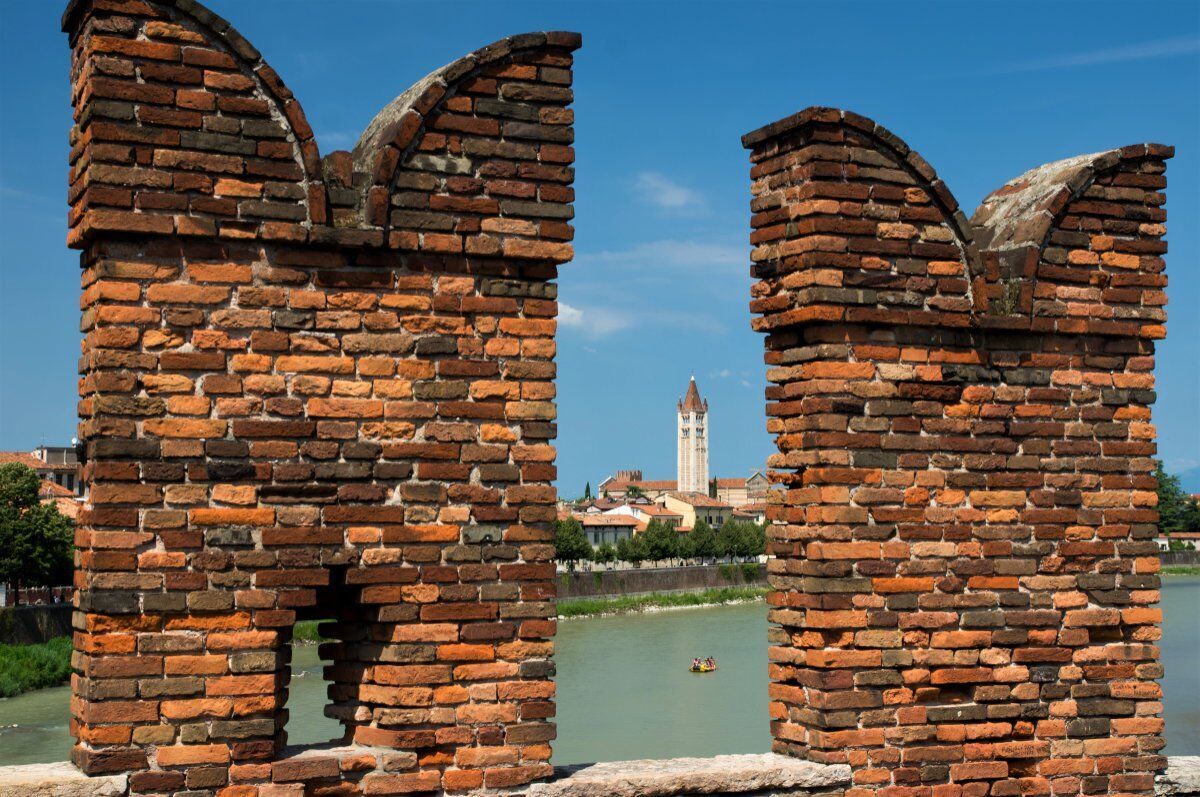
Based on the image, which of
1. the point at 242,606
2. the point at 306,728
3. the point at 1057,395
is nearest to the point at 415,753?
the point at 242,606

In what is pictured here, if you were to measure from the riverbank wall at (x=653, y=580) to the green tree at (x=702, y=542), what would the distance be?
23.5 ft

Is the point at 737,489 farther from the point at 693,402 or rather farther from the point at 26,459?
the point at 26,459

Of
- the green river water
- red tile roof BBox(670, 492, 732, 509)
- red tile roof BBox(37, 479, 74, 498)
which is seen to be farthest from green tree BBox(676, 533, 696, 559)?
red tile roof BBox(37, 479, 74, 498)

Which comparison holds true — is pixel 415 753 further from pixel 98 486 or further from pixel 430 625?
pixel 98 486

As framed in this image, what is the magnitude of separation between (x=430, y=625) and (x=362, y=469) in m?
0.66

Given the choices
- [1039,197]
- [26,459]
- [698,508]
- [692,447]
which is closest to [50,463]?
[26,459]

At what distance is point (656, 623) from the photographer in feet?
161

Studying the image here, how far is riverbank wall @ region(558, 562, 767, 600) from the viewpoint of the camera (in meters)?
53.4

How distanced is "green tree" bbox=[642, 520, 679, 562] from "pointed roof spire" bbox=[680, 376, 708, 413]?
260 feet

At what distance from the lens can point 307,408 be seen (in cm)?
514

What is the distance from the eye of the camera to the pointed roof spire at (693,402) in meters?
151

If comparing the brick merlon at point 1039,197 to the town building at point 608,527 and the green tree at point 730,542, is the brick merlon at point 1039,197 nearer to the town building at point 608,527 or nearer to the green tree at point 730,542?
the green tree at point 730,542

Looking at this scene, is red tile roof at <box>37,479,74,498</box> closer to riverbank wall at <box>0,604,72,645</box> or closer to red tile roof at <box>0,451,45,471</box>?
red tile roof at <box>0,451,45,471</box>

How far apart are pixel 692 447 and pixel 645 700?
116558mm
